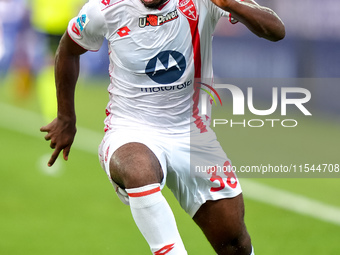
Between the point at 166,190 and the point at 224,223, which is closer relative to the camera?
the point at 224,223

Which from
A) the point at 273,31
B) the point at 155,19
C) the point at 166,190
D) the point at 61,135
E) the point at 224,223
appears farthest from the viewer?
the point at 166,190

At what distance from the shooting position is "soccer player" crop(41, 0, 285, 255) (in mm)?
4660

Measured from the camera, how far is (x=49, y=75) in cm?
1311

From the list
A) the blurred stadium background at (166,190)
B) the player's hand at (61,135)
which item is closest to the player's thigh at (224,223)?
the player's hand at (61,135)

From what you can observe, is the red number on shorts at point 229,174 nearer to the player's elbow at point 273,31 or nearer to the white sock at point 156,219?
the white sock at point 156,219

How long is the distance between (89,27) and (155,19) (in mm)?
391

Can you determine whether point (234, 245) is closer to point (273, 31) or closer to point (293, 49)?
point (273, 31)

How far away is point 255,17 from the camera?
4.44 m

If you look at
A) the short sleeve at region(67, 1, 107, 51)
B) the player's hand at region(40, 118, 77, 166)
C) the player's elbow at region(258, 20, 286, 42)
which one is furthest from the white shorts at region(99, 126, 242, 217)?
the player's elbow at region(258, 20, 286, 42)

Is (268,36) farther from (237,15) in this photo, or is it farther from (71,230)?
(71,230)

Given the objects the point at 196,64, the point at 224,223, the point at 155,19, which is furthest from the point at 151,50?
the point at 224,223

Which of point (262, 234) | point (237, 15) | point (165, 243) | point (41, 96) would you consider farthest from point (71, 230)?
point (41, 96)

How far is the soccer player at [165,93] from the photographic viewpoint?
4.66m

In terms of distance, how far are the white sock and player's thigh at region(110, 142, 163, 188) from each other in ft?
0.15
